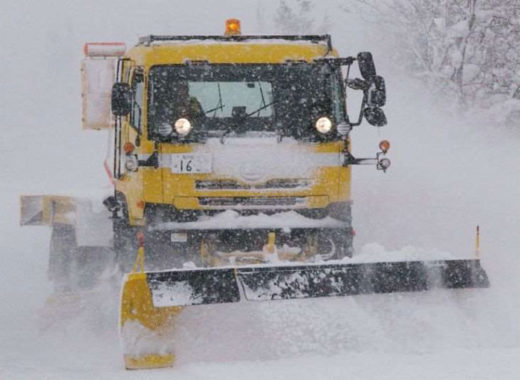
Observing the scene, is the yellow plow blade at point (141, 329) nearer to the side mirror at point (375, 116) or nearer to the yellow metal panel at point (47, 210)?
the side mirror at point (375, 116)

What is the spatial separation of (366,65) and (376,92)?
0.77ft

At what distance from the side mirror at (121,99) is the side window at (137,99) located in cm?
21

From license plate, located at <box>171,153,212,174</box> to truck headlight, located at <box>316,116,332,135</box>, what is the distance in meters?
0.95

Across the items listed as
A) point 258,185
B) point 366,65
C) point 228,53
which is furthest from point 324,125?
point 228,53

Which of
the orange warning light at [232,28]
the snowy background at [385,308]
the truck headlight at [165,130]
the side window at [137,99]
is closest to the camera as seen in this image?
the snowy background at [385,308]

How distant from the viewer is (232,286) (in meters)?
6.31

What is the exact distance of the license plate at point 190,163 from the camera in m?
7.79

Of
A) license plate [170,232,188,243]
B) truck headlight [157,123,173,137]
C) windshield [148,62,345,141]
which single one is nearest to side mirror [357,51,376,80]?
windshield [148,62,345,141]

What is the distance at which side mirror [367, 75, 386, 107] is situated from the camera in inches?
307

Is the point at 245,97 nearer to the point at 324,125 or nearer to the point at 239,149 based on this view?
the point at 239,149

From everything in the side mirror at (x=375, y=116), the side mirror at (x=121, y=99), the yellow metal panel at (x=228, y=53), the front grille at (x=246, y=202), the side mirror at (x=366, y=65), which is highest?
the yellow metal panel at (x=228, y=53)

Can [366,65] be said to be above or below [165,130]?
above

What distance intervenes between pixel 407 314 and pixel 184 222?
80.6 inches

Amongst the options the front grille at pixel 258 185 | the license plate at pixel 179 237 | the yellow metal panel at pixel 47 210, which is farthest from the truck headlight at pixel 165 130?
the yellow metal panel at pixel 47 210
